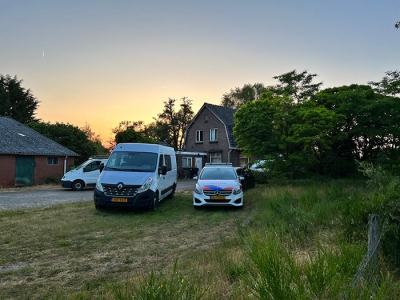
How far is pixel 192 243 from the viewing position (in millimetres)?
6863

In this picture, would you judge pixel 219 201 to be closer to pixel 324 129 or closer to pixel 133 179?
pixel 133 179

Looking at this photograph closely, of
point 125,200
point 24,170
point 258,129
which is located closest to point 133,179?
point 125,200

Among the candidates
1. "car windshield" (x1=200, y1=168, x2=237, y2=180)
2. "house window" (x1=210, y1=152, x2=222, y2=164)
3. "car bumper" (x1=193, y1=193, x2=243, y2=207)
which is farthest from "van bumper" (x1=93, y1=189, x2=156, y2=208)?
"house window" (x1=210, y1=152, x2=222, y2=164)

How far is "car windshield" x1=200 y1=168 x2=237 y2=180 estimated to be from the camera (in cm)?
1262

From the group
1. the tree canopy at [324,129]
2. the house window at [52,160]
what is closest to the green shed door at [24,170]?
the house window at [52,160]

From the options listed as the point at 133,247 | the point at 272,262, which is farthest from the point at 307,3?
the point at 272,262

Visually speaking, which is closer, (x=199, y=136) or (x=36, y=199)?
(x=36, y=199)

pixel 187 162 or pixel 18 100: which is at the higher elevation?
pixel 18 100

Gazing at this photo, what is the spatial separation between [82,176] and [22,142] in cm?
929

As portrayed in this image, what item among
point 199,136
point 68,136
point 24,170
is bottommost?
point 24,170

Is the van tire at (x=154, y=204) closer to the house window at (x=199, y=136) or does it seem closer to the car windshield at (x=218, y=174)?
the car windshield at (x=218, y=174)

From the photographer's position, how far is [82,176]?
20172 mm

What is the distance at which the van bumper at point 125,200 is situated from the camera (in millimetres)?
10438

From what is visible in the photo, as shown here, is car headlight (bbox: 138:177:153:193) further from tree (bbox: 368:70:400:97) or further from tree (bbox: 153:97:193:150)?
tree (bbox: 153:97:193:150)
